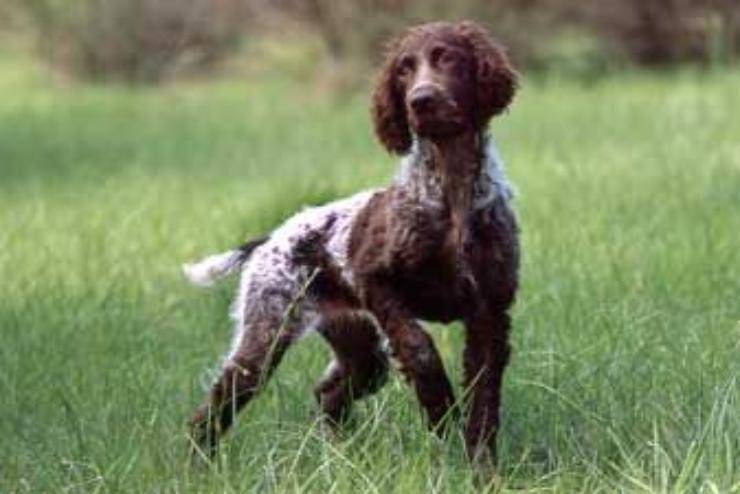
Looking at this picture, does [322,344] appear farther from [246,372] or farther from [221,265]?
[246,372]

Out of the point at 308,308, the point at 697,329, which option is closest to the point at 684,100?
the point at 697,329

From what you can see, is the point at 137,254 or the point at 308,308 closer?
the point at 308,308

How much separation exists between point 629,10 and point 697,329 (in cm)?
1538

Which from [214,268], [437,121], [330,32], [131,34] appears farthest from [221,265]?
[131,34]

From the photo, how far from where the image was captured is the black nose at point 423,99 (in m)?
5.81

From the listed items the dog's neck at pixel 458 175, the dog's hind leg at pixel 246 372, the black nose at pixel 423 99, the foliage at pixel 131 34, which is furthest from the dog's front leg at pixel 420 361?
the foliage at pixel 131 34

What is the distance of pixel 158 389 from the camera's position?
23.0 ft

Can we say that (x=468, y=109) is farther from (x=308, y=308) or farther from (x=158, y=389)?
(x=158, y=389)

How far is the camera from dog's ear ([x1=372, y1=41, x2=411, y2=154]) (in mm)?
6168

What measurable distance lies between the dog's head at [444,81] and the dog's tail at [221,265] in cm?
74

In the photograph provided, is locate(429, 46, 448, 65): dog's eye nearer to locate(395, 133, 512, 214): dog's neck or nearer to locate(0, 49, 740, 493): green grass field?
locate(395, 133, 512, 214): dog's neck

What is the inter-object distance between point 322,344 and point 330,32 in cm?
1416

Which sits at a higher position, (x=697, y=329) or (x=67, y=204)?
(x=697, y=329)

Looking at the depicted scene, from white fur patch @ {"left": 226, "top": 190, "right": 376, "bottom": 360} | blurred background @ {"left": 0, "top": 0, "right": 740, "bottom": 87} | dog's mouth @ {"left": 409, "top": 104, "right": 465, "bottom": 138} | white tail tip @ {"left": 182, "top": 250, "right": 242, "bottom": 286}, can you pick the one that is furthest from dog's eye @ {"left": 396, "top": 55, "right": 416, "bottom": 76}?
blurred background @ {"left": 0, "top": 0, "right": 740, "bottom": 87}
